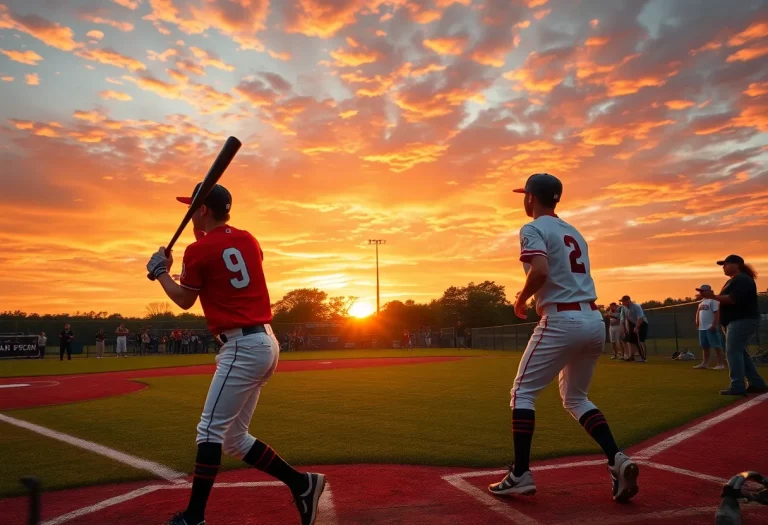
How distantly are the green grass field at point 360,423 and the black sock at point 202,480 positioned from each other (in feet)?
6.40

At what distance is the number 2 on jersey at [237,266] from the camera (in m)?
3.74

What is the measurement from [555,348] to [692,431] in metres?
3.69

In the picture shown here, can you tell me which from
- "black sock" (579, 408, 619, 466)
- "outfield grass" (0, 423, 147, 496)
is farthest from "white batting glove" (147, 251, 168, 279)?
"black sock" (579, 408, 619, 466)

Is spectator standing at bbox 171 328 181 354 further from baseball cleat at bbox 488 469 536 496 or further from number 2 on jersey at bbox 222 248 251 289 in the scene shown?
baseball cleat at bbox 488 469 536 496

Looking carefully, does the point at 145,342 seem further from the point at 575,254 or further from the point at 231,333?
the point at 575,254

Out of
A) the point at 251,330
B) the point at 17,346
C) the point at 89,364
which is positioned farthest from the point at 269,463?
the point at 17,346

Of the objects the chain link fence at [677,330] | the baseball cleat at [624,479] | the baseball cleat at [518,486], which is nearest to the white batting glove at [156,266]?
the baseball cleat at [518,486]

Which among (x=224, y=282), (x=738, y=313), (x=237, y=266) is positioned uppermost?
(x=237, y=266)

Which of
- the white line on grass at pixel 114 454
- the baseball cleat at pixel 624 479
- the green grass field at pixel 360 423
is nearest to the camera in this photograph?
the baseball cleat at pixel 624 479

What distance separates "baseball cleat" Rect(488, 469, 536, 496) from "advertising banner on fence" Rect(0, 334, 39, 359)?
35.8 m

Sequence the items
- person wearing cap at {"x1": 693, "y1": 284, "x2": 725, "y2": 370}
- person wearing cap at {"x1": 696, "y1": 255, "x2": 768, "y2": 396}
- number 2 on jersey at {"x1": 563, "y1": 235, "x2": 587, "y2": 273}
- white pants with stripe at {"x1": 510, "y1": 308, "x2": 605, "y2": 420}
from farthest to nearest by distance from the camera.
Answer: person wearing cap at {"x1": 693, "y1": 284, "x2": 725, "y2": 370}
person wearing cap at {"x1": 696, "y1": 255, "x2": 768, "y2": 396}
number 2 on jersey at {"x1": 563, "y1": 235, "x2": 587, "y2": 273}
white pants with stripe at {"x1": 510, "y1": 308, "x2": 605, "y2": 420}

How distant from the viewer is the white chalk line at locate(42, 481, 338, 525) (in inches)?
153

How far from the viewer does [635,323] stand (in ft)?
62.6

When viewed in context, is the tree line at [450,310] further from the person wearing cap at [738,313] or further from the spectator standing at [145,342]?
the person wearing cap at [738,313]
